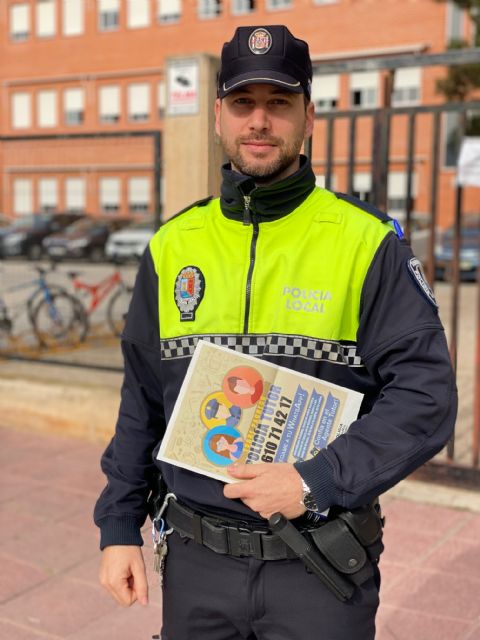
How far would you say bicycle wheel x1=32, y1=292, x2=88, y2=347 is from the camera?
9148mm

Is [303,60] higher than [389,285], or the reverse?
[303,60]

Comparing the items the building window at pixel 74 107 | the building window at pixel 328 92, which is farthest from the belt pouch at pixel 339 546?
the building window at pixel 74 107

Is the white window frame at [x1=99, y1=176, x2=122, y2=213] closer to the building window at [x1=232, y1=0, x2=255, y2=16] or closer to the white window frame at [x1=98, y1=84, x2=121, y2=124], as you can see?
the building window at [x1=232, y1=0, x2=255, y2=16]

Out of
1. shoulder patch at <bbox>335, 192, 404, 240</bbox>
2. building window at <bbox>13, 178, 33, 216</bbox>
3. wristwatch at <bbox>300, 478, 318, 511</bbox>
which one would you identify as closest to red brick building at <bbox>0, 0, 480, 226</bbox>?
building window at <bbox>13, 178, 33, 216</bbox>

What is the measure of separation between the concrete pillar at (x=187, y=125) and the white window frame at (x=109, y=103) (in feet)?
120

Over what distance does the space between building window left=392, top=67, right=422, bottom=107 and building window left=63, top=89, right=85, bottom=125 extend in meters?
15.7

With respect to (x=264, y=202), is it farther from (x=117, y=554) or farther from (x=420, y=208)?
(x=420, y=208)

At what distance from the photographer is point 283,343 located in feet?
5.92

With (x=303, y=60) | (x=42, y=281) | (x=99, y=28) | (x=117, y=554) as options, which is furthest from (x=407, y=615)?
(x=99, y=28)

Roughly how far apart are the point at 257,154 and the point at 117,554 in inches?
38.7

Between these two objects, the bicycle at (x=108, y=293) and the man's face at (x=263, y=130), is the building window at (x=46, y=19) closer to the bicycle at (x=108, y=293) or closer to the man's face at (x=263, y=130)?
the bicycle at (x=108, y=293)

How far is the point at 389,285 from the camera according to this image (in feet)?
5.73

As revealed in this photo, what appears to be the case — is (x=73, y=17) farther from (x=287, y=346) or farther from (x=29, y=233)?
(x=287, y=346)

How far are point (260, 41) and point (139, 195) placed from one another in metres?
7.99
